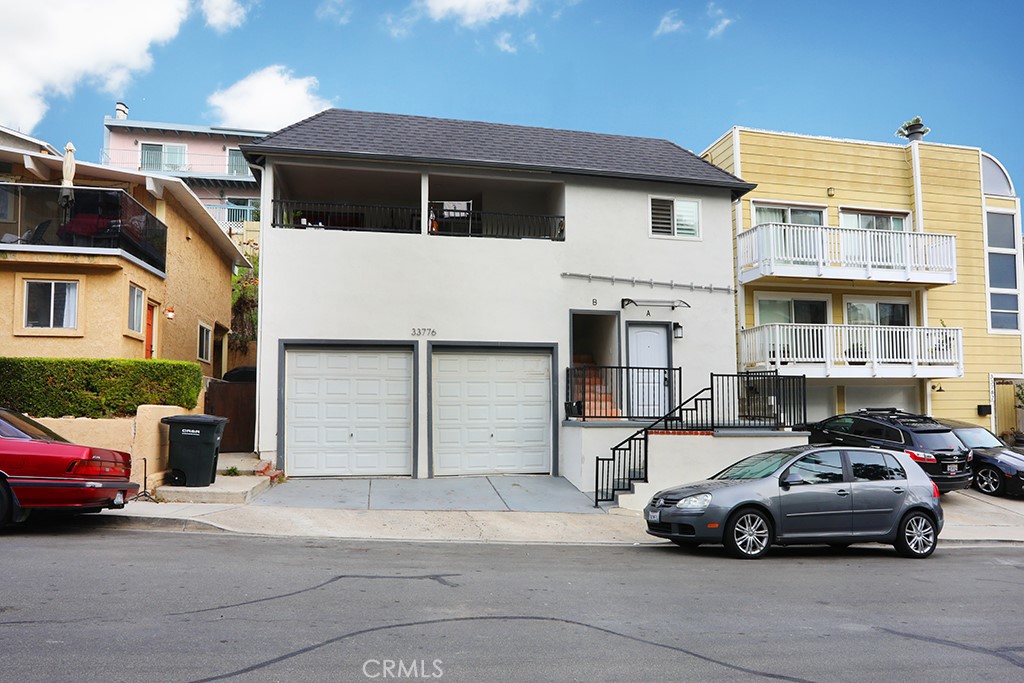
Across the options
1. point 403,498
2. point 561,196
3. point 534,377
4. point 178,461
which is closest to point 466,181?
point 561,196

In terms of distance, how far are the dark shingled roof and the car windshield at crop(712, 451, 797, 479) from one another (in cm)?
796

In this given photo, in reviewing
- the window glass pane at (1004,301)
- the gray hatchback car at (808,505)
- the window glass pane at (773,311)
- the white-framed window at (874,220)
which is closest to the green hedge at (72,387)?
the gray hatchback car at (808,505)

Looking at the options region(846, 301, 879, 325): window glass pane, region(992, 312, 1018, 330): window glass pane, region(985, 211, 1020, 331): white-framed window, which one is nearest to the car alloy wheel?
region(846, 301, 879, 325): window glass pane

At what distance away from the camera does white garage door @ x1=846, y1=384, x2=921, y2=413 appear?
20.7 metres

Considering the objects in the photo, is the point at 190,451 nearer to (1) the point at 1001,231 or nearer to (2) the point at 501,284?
(2) the point at 501,284

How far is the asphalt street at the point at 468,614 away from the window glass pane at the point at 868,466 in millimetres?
1321

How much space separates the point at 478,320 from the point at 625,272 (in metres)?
3.56

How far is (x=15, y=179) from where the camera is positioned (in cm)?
1686

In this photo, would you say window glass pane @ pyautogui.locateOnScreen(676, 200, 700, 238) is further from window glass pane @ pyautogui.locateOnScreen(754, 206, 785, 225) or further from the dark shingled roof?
window glass pane @ pyautogui.locateOnScreen(754, 206, 785, 225)

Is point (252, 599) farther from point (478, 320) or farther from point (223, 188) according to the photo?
point (223, 188)

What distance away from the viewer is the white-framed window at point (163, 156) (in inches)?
1880

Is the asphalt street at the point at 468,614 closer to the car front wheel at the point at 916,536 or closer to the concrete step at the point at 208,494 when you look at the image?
the car front wheel at the point at 916,536

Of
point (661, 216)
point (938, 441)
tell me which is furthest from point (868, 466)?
point (661, 216)

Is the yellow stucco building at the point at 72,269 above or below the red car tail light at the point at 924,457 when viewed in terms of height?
above
